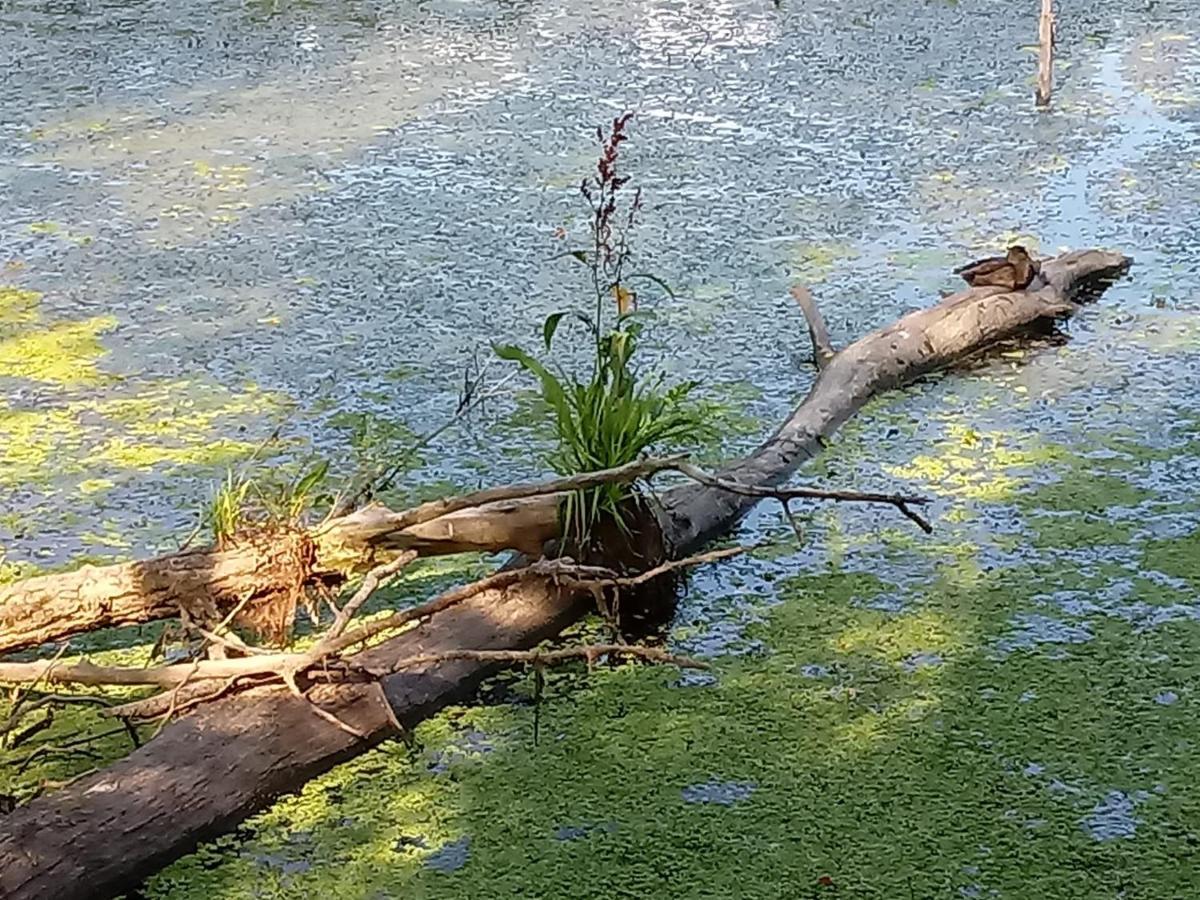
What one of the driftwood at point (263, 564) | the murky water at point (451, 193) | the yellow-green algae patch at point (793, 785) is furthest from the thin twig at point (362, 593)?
the murky water at point (451, 193)

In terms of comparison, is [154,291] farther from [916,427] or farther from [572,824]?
[572,824]

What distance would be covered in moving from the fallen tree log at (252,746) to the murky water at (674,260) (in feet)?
0.34

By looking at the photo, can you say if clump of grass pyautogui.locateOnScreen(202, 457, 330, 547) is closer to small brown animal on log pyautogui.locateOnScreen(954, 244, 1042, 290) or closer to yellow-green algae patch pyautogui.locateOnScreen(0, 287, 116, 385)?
yellow-green algae patch pyautogui.locateOnScreen(0, 287, 116, 385)

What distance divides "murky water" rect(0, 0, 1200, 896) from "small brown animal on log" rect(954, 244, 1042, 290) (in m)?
0.15

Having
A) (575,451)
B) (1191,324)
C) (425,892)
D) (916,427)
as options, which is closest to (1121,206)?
(1191,324)

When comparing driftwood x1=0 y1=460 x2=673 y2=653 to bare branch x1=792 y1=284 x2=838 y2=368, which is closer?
driftwood x1=0 y1=460 x2=673 y2=653

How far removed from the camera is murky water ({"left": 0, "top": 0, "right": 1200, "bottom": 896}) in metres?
2.50

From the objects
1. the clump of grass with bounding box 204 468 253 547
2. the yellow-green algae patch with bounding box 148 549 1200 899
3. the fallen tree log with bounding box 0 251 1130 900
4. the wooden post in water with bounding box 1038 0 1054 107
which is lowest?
the yellow-green algae patch with bounding box 148 549 1200 899

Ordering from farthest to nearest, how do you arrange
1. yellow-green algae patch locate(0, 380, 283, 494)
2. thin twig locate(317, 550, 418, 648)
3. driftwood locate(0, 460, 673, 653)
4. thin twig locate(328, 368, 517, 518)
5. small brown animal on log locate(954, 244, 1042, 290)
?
1. small brown animal on log locate(954, 244, 1042, 290)
2. yellow-green algae patch locate(0, 380, 283, 494)
3. thin twig locate(328, 368, 517, 518)
4. driftwood locate(0, 460, 673, 653)
5. thin twig locate(317, 550, 418, 648)

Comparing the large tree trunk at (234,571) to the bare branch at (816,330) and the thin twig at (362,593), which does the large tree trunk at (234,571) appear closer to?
the thin twig at (362,593)

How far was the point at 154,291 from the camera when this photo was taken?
3.79 m

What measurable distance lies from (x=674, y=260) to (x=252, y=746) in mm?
2100

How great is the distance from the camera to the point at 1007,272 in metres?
3.46

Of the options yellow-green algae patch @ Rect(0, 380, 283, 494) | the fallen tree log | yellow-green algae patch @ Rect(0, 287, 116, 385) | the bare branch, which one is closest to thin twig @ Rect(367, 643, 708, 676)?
the fallen tree log
